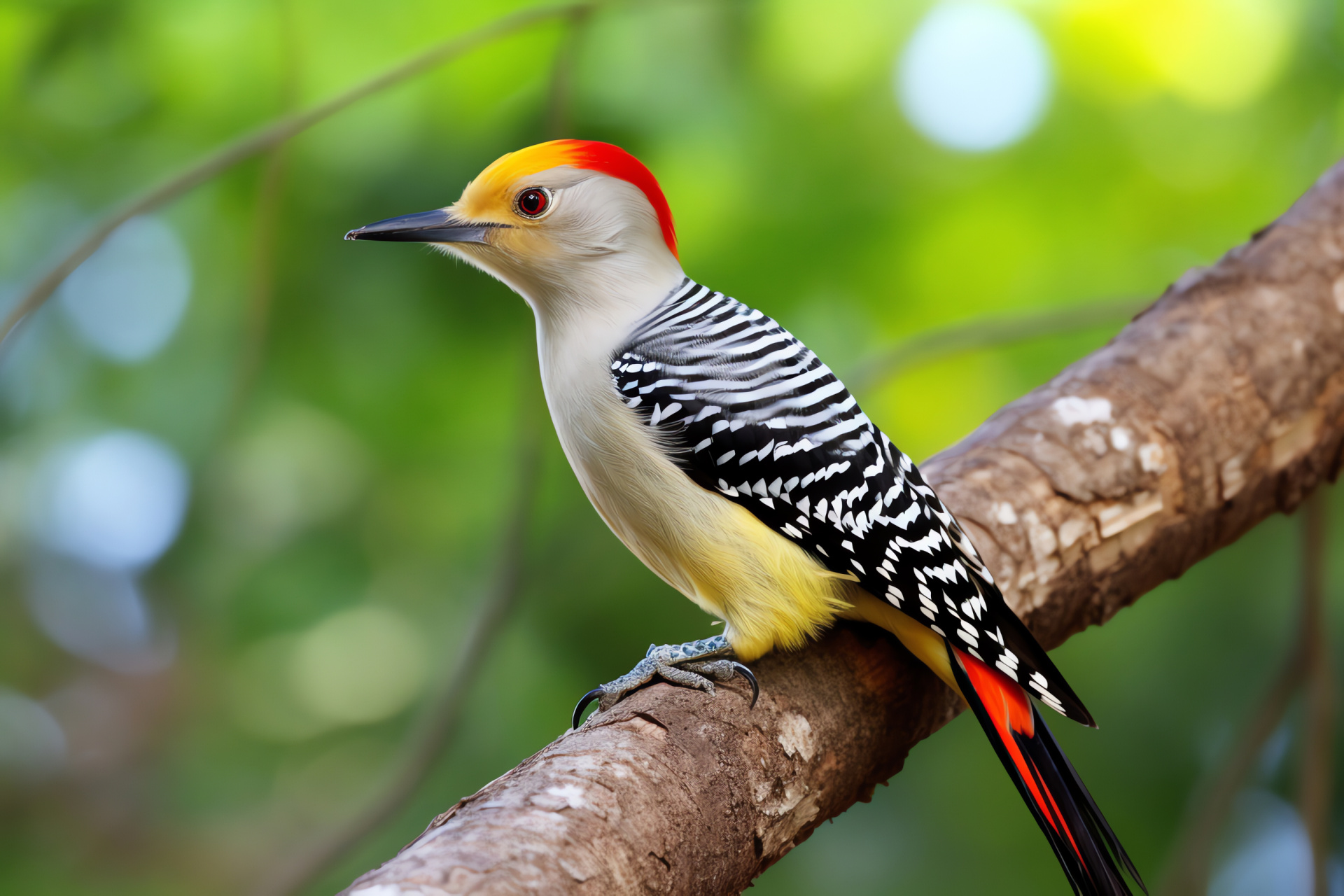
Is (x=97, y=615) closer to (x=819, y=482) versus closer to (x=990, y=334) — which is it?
(x=819, y=482)

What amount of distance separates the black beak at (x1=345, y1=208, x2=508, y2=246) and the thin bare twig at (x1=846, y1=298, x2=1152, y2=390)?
1.28m

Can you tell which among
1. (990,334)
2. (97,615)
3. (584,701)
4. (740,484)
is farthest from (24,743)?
(990,334)

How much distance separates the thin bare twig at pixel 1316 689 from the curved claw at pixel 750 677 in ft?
5.41

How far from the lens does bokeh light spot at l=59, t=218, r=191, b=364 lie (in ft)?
Result: 7.16

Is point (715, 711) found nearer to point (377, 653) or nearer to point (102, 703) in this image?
point (377, 653)

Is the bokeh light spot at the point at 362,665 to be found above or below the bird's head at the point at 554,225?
below

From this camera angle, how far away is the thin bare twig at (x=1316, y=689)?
2086 mm

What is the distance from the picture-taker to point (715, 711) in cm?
99

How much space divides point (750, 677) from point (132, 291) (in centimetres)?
188

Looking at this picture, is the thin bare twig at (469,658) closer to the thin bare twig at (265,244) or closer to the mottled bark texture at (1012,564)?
the thin bare twig at (265,244)

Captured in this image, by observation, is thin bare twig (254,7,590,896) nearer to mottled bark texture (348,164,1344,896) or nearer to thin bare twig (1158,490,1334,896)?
mottled bark texture (348,164,1344,896)

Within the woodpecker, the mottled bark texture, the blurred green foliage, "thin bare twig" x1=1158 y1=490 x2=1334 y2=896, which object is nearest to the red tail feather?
the woodpecker

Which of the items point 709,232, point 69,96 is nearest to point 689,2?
point 709,232

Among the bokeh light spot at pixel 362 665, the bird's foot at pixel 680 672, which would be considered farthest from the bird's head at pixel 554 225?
the bokeh light spot at pixel 362 665
